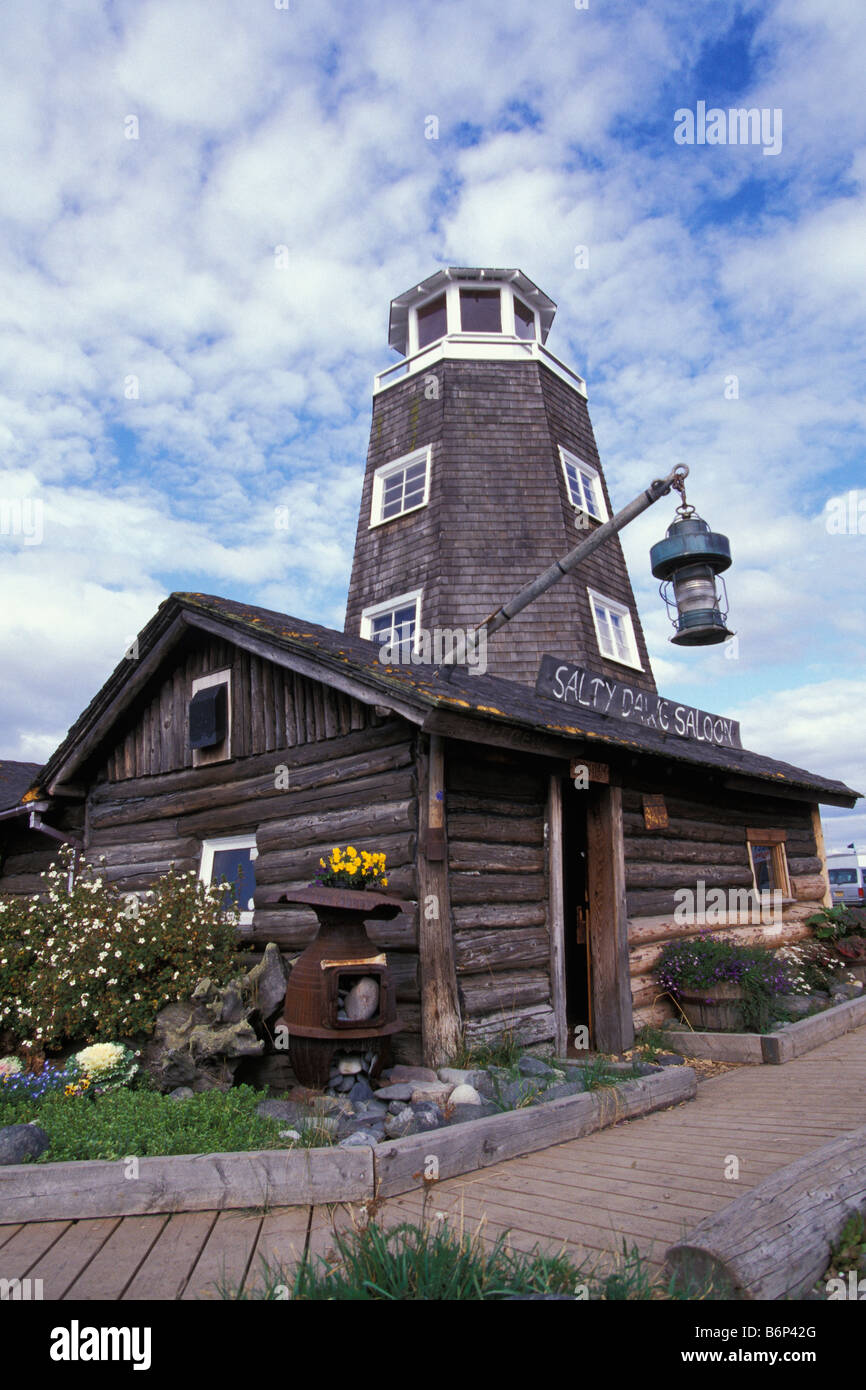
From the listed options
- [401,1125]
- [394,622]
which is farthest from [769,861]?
[401,1125]

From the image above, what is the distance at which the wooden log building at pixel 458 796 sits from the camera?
22.7ft

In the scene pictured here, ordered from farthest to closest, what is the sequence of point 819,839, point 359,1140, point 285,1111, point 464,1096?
1. point 819,839
2. point 464,1096
3. point 285,1111
4. point 359,1140

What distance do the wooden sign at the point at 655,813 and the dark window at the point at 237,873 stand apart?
13.7 ft

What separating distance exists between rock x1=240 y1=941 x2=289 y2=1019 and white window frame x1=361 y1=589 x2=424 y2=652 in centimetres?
897

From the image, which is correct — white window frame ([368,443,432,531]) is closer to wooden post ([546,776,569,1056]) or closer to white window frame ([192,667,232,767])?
white window frame ([192,667,232,767])

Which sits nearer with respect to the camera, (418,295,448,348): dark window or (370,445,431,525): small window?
(370,445,431,525): small window

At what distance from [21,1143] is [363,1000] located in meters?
2.18

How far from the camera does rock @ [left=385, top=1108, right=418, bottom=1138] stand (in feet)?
16.2

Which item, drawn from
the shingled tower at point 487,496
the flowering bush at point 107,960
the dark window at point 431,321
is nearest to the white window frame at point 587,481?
A: the shingled tower at point 487,496

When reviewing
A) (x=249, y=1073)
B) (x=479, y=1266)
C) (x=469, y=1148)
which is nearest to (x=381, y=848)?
(x=249, y=1073)

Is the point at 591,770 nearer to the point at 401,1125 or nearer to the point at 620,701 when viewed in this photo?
the point at 620,701

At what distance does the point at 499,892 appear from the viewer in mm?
7367


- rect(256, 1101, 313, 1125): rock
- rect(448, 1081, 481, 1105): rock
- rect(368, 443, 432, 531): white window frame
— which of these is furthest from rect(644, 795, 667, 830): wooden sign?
rect(368, 443, 432, 531): white window frame

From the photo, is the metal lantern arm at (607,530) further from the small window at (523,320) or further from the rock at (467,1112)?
the small window at (523,320)
